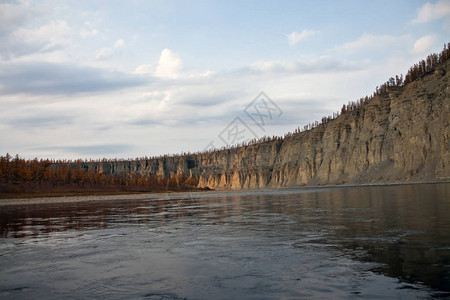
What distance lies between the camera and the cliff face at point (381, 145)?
79875 mm

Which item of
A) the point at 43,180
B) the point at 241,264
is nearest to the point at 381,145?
the point at 241,264

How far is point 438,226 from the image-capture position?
12.2 metres

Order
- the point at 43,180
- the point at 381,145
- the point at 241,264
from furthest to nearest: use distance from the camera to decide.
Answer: the point at 43,180 → the point at 381,145 → the point at 241,264

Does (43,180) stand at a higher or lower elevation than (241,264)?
higher

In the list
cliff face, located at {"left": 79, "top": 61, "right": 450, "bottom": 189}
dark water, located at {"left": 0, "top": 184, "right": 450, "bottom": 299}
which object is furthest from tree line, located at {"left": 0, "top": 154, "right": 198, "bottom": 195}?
dark water, located at {"left": 0, "top": 184, "right": 450, "bottom": 299}

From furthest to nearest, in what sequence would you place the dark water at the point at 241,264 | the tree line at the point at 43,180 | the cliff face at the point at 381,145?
the tree line at the point at 43,180 → the cliff face at the point at 381,145 → the dark water at the point at 241,264

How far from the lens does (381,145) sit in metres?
101

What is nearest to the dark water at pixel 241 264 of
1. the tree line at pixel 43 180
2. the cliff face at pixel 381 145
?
the cliff face at pixel 381 145

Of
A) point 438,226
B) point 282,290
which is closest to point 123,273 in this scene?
point 282,290

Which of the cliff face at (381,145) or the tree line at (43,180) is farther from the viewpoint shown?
the tree line at (43,180)

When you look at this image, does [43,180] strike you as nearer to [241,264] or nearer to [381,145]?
[381,145]

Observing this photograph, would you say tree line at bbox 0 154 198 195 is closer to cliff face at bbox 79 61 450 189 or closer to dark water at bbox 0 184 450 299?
cliff face at bbox 79 61 450 189

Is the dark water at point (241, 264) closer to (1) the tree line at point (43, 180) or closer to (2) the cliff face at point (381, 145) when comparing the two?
(2) the cliff face at point (381, 145)

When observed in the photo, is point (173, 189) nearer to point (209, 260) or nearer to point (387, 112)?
point (387, 112)
